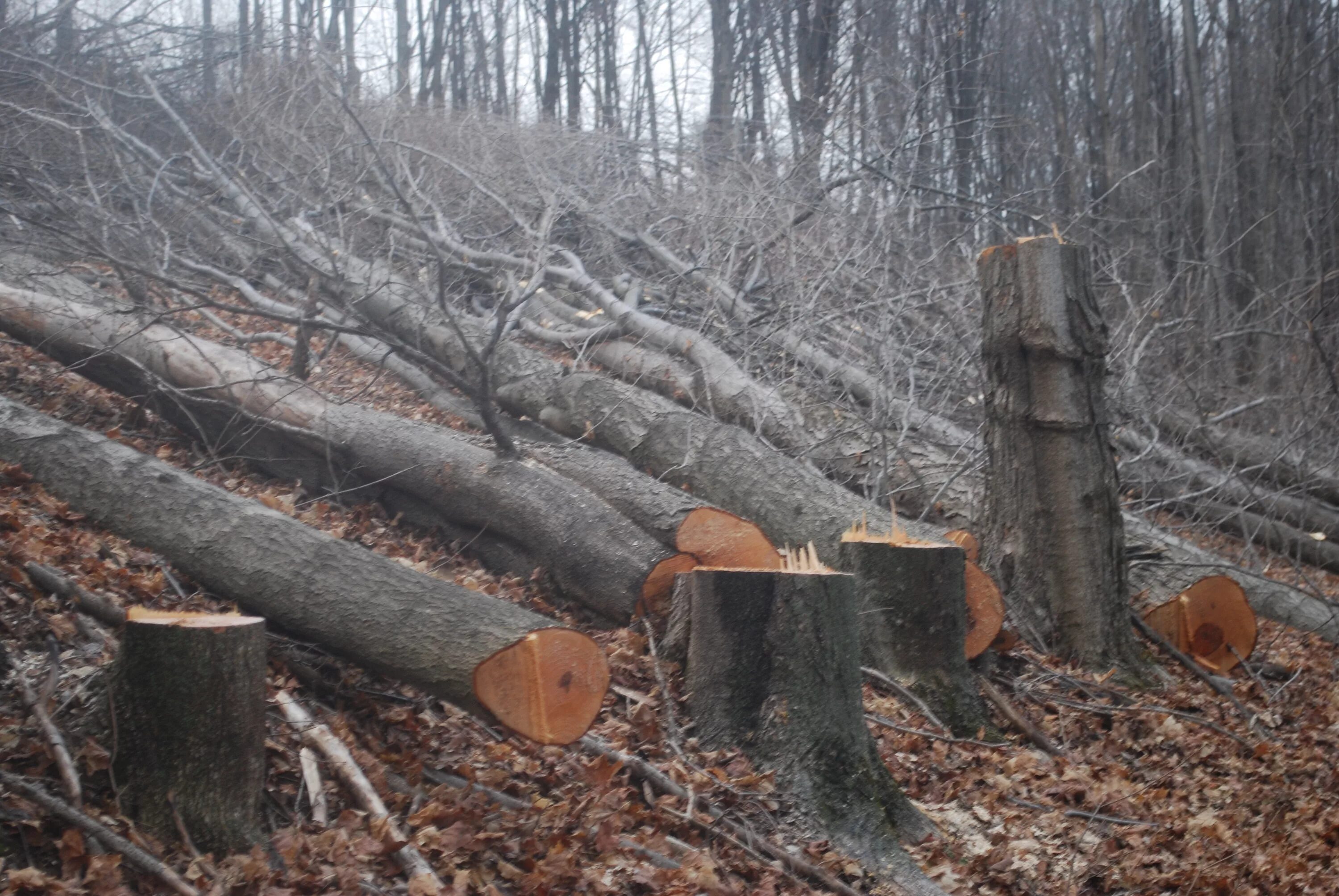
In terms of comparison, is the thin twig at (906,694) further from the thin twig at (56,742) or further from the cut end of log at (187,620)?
the thin twig at (56,742)

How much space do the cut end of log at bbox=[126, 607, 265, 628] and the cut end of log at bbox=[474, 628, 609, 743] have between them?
804 millimetres

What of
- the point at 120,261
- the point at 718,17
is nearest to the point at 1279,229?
the point at 718,17

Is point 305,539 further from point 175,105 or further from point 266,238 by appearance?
point 175,105

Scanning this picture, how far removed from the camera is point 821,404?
7.78m

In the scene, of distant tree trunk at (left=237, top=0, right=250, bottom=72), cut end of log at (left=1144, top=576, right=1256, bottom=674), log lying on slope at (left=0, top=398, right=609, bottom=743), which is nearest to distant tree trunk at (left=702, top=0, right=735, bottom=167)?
distant tree trunk at (left=237, top=0, right=250, bottom=72)

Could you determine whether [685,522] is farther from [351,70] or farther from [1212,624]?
[351,70]

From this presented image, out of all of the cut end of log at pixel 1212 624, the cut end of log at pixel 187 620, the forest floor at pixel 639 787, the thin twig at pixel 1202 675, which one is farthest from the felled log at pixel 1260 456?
the cut end of log at pixel 187 620

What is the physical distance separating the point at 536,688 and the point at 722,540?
1784 millimetres

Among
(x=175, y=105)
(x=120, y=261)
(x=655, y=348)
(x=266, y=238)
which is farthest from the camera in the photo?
(x=175, y=105)

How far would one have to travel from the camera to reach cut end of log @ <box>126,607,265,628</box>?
318 cm

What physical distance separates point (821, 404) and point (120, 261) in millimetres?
4602

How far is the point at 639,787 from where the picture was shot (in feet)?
12.8

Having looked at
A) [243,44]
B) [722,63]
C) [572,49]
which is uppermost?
[572,49]

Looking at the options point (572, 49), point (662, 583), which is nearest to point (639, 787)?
point (662, 583)
